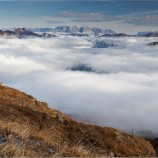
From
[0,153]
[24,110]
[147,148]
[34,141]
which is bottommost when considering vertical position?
[147,148]

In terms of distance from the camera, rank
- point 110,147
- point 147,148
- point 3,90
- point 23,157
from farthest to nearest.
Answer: point 3,90
point 147,148
point 110,147
point 23,157

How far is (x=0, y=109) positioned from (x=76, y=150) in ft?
35.5

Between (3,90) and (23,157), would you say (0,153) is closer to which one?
(23,157)

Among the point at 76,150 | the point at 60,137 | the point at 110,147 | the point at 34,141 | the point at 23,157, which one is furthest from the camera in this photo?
the point at 110,147

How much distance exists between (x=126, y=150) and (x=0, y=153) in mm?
15780

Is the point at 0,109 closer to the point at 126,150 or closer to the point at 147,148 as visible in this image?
the point at 126,150

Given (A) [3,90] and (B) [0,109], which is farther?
(A) [3,90]

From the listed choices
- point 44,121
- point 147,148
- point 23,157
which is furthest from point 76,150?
point 147,148

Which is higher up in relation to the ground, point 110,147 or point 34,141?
point 34,141

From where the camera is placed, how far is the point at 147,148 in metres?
27.9

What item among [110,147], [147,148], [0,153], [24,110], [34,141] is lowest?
[147,148]

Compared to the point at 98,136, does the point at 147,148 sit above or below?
below

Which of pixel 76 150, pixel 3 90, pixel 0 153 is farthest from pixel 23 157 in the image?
pixel 3 90

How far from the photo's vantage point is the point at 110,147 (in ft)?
75.2
